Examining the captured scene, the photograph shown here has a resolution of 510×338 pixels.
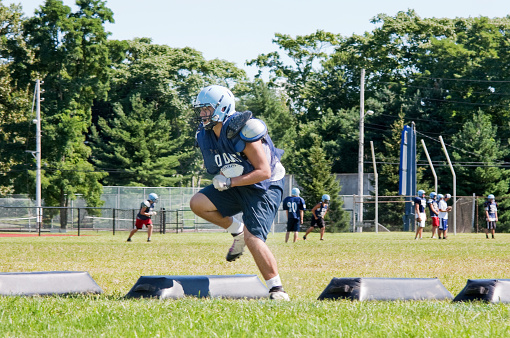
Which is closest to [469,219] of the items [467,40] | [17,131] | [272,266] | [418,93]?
[418,93]

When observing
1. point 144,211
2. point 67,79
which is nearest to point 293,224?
point 144,211

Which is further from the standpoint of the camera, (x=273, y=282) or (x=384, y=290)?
(x=273, y=282)

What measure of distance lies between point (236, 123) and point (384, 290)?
Answer: 189 centimetres

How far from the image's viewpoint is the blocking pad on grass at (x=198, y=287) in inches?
231

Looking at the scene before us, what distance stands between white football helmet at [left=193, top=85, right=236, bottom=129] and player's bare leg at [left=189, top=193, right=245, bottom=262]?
0.70m

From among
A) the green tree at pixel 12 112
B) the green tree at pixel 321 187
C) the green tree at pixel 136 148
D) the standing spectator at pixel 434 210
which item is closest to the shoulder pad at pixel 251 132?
the standing spectator at pixel 434 210

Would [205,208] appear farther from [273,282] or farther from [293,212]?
[293,212]

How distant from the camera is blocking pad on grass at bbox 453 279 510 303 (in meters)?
5.53

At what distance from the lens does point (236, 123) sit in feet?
A: 19.9

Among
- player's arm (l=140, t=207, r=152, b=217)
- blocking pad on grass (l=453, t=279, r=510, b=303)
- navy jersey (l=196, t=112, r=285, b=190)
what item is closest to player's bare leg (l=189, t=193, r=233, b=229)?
navy jersey (l=196, t=112, r=285, b=190)

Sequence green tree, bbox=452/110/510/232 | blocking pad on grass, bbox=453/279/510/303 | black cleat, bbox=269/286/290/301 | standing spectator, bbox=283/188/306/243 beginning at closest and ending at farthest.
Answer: blocking pad on grass, bbox=453/279/510/303
black cleat, bbox=269/286/290/301
standing spectator, bbox=283/188/306/243
green tree, bbox=452/110/510/232

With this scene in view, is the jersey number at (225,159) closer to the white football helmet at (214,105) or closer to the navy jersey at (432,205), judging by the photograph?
the white football helmet at (214,105)

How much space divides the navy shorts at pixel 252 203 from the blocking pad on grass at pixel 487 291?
1740mm

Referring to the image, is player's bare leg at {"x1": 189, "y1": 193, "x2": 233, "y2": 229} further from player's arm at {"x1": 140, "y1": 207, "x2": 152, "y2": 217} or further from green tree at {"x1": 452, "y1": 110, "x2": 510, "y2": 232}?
green tree at {"x1": 452, "y1": 110, "x2": 510, "y2": 232}
